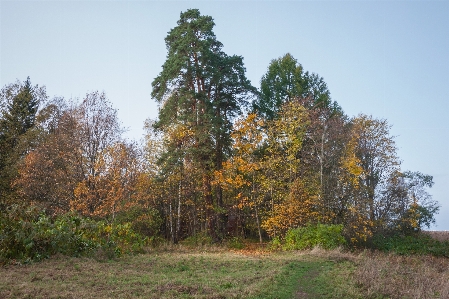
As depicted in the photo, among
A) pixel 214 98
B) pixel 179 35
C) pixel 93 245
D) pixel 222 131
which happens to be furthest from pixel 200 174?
pixel 93 245

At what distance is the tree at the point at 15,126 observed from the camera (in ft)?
96.8

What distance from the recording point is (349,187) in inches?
1081

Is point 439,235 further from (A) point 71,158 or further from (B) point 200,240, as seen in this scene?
(A) point 71,158

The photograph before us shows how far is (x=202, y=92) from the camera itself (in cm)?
2755

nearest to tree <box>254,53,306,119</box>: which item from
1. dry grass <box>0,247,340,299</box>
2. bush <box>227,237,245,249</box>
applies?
bush <box>227,237,245,249</box>

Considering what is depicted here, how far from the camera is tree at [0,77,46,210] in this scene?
2950 centimetres

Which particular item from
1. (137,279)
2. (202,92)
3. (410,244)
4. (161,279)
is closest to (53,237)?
(137,279)

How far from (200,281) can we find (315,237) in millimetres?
13286

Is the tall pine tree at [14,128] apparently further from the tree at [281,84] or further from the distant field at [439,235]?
the distant field at [439,235]

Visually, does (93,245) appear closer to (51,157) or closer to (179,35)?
(51,157)

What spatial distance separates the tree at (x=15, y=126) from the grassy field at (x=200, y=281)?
18.2 metres

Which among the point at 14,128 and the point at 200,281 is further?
the point at 14,128

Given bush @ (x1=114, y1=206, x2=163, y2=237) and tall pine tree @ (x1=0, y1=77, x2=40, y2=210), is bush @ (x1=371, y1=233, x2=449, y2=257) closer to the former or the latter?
bush @ (x1=114, y1=206, x2=163, y2=237)

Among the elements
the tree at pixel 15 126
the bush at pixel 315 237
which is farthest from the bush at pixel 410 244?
the tree at pixel 15 126
